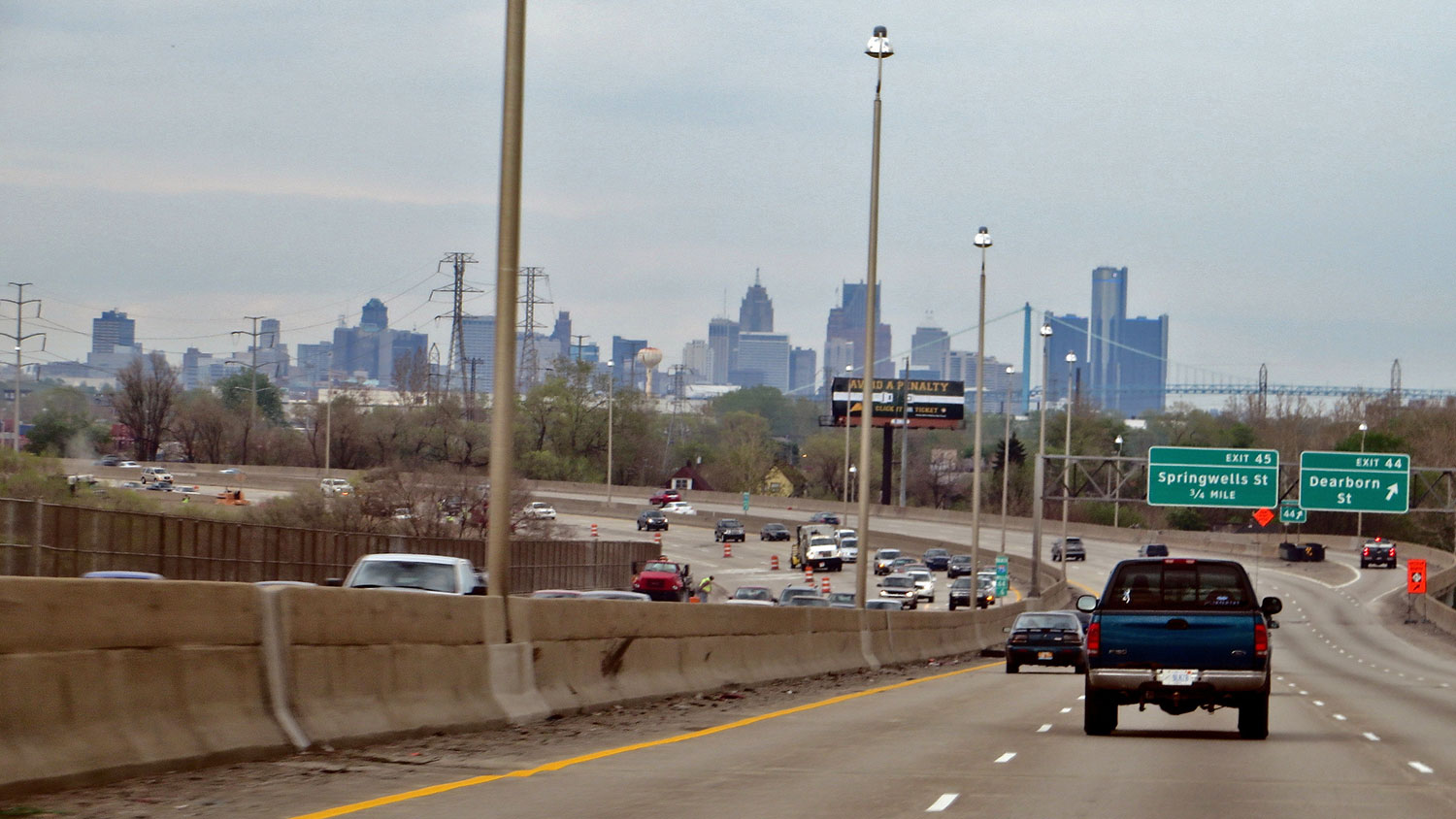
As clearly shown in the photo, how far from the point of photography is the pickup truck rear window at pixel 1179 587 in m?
18.4

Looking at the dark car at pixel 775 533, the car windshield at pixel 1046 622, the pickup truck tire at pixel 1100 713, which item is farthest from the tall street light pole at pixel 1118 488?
the pickup truck tire at pixel 1100 713

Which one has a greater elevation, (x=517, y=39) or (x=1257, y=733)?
(x=517, y=39)

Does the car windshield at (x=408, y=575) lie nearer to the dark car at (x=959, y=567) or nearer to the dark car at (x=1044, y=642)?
the dark car at (x=1044, y=642)

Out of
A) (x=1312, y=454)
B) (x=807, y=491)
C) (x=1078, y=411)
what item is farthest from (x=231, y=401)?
(x=1312, y=454)

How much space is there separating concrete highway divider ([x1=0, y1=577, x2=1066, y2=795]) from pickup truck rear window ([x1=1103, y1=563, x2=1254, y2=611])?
5.50 meters

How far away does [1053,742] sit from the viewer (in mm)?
17578

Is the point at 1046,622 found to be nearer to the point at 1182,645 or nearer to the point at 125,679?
the point at 1182,645

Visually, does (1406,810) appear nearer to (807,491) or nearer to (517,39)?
(517,39)

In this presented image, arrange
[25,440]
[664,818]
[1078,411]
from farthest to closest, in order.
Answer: [1078,411] → [25,440] → [664,818]

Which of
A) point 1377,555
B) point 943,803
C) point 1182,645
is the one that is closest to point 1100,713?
point 1182,645

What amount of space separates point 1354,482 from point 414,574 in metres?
48.8

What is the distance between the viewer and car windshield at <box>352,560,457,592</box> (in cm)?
2278

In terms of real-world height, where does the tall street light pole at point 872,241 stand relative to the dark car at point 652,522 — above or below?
above

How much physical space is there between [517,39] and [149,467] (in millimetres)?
118742
